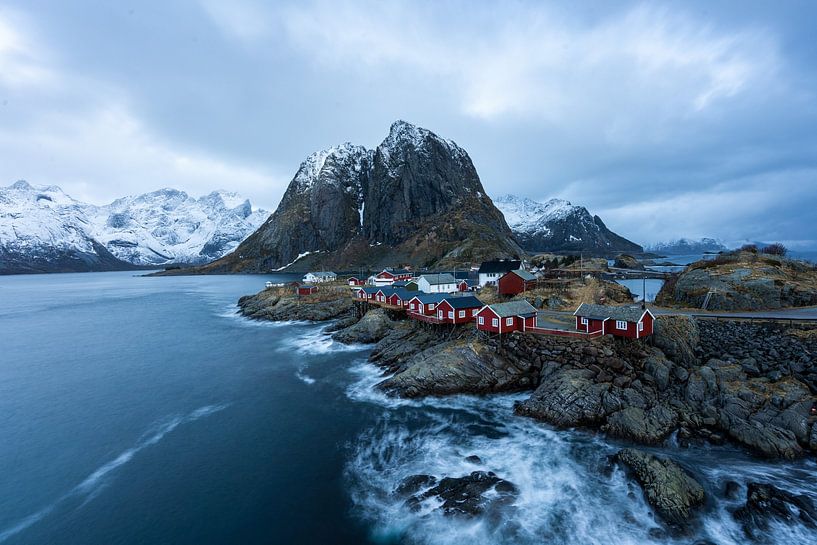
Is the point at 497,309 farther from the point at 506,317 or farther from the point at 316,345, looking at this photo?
the point at 316,345

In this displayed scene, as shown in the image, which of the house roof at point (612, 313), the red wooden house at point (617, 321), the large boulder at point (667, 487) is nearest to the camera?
the large boulder at point (667, 487)

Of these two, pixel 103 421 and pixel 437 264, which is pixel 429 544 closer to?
pixel 103 421

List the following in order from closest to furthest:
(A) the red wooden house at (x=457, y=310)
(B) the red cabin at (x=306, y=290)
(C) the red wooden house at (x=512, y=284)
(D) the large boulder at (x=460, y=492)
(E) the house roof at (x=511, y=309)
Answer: (D) the large boulder at (x=460, y=492), (E) the house roof at (x=511, y=309), (A) the red wooden house at (x=457, y=310), (C) the red wooden house at (x=512, y=284), (B) the red cabin at (x=306, y=290)

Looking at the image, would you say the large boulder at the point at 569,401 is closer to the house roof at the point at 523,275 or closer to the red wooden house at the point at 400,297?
the house roof at the point at 523,275

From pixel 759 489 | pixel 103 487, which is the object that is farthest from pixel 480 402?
pixel 103 487

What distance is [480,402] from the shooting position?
1249 inches

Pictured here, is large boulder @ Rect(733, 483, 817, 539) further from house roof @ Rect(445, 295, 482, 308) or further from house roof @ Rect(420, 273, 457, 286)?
house roof @ Rect(420, 273, 457, 286)

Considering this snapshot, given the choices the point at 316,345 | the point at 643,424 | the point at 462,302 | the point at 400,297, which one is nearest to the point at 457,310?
the point at 462,302

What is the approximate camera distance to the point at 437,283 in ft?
224

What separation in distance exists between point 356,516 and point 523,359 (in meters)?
21.8

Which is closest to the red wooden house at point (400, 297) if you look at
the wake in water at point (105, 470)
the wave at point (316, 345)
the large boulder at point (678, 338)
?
the wave at point (316, 345)

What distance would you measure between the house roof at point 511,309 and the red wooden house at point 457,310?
25.9 feet

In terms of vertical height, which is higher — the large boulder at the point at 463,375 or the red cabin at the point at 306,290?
the red cabin at the point at 306,290

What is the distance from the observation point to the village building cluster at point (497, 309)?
34.3 meters
